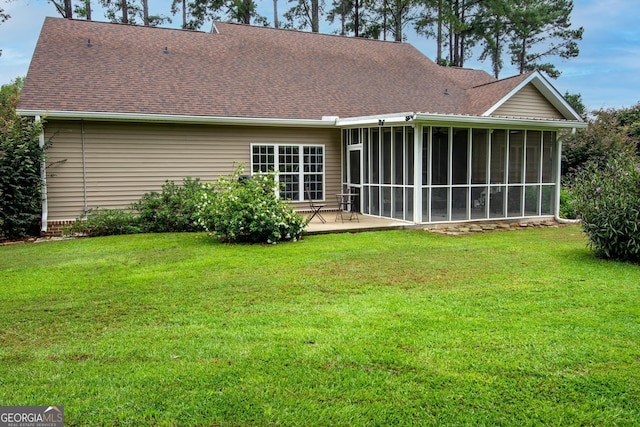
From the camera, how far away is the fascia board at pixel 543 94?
14008 millimetres

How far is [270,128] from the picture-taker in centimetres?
1328

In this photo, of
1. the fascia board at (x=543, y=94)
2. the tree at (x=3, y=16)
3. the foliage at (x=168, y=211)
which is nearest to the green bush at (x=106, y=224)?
the foliage at (x=168, y=211)

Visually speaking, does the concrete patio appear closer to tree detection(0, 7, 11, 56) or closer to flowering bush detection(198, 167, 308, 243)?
flowering bush detection(198, 167, 308, 243)

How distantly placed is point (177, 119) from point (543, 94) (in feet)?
35.1

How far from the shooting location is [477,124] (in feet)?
39.1

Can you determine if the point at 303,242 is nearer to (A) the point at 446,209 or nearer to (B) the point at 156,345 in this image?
(A) the point at 446,209

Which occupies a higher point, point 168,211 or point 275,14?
point 275,14

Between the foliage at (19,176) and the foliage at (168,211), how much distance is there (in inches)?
83.2

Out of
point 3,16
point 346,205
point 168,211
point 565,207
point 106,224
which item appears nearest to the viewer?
point 106,224

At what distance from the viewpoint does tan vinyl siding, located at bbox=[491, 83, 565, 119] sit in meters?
14.3

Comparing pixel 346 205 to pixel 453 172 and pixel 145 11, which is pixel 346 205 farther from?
pixel 145 11

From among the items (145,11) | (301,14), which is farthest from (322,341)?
(301,14)

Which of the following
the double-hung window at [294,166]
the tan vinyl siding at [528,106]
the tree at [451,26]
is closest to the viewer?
the double-hung window at [294,166]

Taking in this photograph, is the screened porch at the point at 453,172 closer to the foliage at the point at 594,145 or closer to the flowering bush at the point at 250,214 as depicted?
the flowering bush at the point at 250,214
